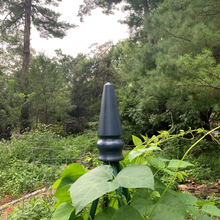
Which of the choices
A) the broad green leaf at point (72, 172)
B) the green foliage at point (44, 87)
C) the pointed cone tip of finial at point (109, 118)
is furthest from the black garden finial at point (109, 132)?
the green foliage at point (44, 87)

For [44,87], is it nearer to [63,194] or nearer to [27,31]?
[27,31]

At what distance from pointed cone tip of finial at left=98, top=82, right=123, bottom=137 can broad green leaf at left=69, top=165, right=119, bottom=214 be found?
14 centimetres

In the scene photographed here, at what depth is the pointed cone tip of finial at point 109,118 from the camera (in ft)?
1.59

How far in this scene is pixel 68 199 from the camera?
1.67 feet

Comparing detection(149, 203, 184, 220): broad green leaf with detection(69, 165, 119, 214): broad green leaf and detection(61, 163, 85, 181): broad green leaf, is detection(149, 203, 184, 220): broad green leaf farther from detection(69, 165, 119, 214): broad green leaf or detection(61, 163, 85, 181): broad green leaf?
detection(61, 163, 85, 181): broad green leaf

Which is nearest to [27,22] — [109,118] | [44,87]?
[44,87]

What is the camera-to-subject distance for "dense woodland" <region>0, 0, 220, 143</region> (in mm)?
2520

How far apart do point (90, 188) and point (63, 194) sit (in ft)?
0.85

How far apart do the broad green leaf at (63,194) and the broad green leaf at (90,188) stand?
0.18m

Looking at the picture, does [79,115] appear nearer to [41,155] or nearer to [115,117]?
[41,155]

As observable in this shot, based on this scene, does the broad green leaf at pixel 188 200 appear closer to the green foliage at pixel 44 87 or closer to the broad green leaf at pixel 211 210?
the broad green leaf at pixel 211 210

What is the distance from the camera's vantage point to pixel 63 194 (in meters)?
0.50

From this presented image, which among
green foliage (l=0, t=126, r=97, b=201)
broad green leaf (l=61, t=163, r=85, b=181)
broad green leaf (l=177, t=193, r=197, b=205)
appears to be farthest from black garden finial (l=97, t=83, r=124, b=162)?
green foliage (l=0, t=126, r=97, b=201)

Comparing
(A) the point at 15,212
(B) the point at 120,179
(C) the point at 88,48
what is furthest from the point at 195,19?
(C) the point at 88,48
